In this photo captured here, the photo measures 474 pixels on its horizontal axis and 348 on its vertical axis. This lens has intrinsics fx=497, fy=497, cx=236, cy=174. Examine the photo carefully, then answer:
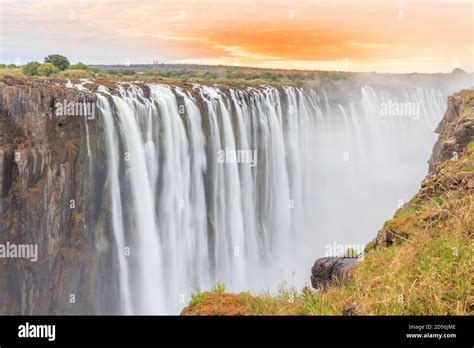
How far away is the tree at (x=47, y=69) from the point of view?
3191 cm

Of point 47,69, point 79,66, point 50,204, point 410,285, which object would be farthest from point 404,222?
point 79,66

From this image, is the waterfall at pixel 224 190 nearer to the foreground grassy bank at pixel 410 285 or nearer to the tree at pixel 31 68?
the foreground grassy bank at pixel 410 285

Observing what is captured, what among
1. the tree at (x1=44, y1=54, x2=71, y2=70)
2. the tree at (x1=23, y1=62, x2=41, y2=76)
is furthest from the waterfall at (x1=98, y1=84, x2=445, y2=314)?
the tree at (x1=44, y1=54, x2=71, y2=70)

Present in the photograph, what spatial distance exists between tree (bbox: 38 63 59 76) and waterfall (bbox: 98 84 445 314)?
9.40 metres

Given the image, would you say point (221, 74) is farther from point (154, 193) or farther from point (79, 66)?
point (154, 193)

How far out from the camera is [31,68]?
32.0 meters

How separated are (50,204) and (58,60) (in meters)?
15.6

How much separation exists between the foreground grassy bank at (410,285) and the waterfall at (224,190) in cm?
930

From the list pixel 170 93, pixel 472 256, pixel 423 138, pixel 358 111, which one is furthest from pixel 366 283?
pixel 423 138

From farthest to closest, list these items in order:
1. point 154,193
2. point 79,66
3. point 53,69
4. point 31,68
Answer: point 79,66
point 53,69
point 31,68
point 154,193

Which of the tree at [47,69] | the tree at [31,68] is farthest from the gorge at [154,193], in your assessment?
the tree at [31,68]

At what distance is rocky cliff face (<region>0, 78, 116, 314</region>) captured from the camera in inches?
Result: 853

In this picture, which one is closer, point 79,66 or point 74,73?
point 74,73

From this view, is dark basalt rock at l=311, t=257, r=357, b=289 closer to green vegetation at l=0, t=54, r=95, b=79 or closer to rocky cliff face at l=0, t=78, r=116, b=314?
rocky cliff face at l=0, t=78, r=116, b=314
